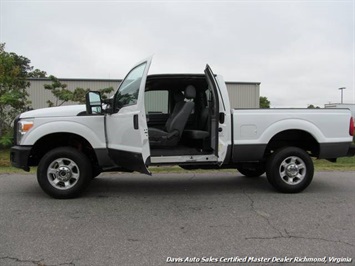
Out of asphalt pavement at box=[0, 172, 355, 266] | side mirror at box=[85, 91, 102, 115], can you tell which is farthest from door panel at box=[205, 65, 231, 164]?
side mirror at box=[85, 91, 102, 115]

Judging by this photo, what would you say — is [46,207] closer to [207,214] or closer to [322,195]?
[207,214]

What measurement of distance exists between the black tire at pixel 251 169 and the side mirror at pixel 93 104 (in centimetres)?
264

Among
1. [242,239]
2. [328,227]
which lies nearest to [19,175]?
[242,239]

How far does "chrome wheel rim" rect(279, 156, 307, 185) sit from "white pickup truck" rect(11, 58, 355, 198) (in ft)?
0.05

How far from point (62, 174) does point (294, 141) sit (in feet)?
13.3

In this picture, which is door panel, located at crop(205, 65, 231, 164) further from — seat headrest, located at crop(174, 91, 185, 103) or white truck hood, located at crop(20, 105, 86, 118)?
white truck hood, located at crop(20, 105, 86, 118)

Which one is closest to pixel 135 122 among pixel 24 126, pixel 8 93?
pixel 24 126

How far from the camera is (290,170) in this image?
6.15m

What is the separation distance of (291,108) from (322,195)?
62.1 inches

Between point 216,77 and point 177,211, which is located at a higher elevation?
point 216,77

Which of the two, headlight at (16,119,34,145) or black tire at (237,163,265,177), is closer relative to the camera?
headlight at (16,119,34,145)

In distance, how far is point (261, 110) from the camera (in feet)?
20.0

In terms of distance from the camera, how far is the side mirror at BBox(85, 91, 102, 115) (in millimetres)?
5670

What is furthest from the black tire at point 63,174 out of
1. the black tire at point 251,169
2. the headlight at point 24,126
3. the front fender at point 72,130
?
the black tire at point 251,169
